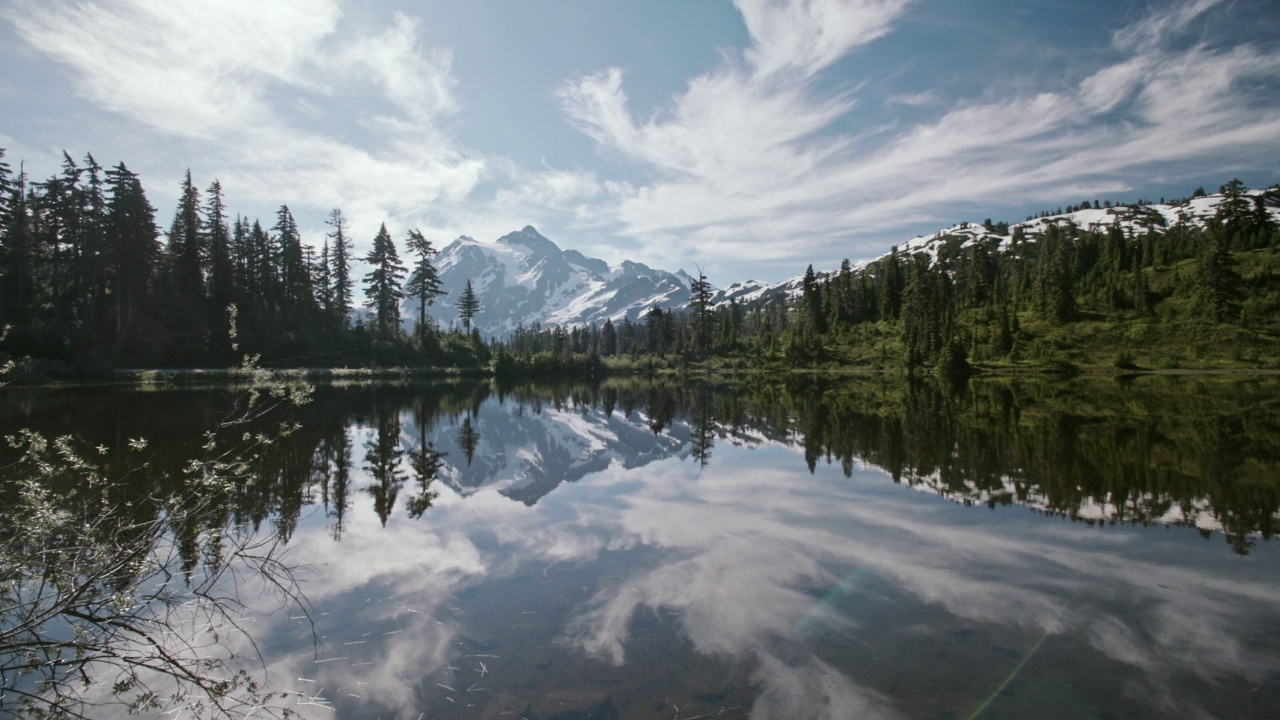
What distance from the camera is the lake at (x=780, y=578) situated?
520cm

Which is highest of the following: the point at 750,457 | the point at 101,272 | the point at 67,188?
the point at 67,188

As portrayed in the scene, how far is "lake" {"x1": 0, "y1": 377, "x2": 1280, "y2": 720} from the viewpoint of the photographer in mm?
5195

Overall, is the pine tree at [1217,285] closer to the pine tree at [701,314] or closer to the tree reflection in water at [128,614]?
the pine tree at [701,314]

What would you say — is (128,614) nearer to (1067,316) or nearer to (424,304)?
(424,304)

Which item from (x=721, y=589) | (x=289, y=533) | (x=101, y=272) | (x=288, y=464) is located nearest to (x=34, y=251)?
(x=101, y=272)

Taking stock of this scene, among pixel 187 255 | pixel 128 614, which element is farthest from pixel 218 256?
pixel 128 614

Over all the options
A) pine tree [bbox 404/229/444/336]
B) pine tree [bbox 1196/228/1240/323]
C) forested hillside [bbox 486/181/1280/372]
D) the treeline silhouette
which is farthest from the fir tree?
pine tree [bbox 1196/228/1240/323]

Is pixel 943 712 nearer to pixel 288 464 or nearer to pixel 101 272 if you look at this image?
pixel 288 464

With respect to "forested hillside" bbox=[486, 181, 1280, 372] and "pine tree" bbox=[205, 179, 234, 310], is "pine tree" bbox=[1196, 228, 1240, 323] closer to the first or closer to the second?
"forested hillside" bbox=[486, 181, 1280, 372]

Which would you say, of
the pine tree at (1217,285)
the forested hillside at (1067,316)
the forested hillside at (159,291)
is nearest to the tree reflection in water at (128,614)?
the forested hillside at (159,291)

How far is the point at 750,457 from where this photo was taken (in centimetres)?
1789

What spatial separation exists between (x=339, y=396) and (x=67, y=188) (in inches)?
1496

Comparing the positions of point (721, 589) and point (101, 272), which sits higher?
point (101, 272)

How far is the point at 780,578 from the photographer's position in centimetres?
784
